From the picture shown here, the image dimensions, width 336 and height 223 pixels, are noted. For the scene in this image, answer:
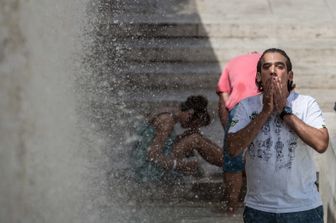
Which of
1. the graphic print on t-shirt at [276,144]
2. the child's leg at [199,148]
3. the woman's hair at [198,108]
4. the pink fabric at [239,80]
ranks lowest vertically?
the child's leg at [199,148]

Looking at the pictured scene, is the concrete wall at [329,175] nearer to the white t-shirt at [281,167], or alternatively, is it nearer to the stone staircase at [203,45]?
the white t-shirt at [281,167]

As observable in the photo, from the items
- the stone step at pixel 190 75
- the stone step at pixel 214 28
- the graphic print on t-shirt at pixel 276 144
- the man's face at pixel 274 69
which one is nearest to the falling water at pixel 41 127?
the graphic print on t-shirt at pixel 276 144

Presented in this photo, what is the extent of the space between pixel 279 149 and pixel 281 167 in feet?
0.34

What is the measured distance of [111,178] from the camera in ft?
24.6

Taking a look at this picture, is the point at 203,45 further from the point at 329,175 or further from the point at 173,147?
the point at 329,175

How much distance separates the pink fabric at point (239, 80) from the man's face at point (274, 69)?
1591 mm

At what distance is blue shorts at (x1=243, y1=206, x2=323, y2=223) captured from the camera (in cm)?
530

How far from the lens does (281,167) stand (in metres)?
5.27

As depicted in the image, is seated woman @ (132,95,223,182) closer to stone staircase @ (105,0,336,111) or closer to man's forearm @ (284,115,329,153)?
stone staircase @ (105,0,336,111)

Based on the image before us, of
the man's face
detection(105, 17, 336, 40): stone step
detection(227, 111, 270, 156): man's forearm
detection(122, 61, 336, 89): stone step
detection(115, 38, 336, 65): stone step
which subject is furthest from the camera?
detection(105, 17, 336, 40): stone step

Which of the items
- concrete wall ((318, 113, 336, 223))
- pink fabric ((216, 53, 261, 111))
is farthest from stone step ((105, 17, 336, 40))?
concrete wall ((318, 113, 336, 223))

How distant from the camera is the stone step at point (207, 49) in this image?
32.9 ft

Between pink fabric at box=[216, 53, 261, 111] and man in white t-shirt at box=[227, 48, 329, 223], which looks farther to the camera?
pink fabric at box=[216, 53, 261, 111]

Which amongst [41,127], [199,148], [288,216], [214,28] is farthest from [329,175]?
[214,28]
